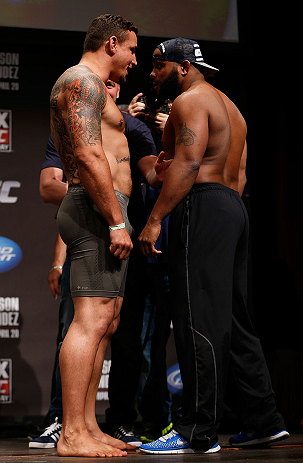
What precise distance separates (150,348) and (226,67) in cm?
253

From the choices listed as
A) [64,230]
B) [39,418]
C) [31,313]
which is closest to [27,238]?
[31,313]

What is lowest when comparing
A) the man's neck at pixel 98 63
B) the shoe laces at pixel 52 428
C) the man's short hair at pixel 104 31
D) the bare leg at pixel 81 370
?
the shoe laces at pixel 52 428

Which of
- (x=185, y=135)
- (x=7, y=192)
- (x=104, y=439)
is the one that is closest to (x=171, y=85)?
(x=185, y=135)

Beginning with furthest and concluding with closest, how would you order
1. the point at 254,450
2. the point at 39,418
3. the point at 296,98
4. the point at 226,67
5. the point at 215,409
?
1. the point at 226,67
2. the point at 296,98
3. the point at 39,418
4. the point at 254,450
5. the point at 215,409

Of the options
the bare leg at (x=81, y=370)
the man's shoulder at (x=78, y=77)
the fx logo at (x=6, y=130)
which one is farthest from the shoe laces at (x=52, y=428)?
the fx logo at (x=6, y=130)

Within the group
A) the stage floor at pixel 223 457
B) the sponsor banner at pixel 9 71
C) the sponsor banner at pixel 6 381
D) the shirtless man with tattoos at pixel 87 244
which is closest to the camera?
the stage floor at pixel 223 457

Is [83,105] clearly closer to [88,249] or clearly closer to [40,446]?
[88,249]

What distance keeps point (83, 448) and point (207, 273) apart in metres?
0.82

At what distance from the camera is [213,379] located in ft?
6.95

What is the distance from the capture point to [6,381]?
3859 mm

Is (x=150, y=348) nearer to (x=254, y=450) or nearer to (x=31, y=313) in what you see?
(x=254, y=450)

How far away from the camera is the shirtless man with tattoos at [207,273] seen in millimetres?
2123

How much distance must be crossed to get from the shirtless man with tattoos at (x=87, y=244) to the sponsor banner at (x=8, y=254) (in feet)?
6.11

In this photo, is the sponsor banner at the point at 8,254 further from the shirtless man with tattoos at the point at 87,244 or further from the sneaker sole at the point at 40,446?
the shirtless man with tattoos at the point at 87,244
